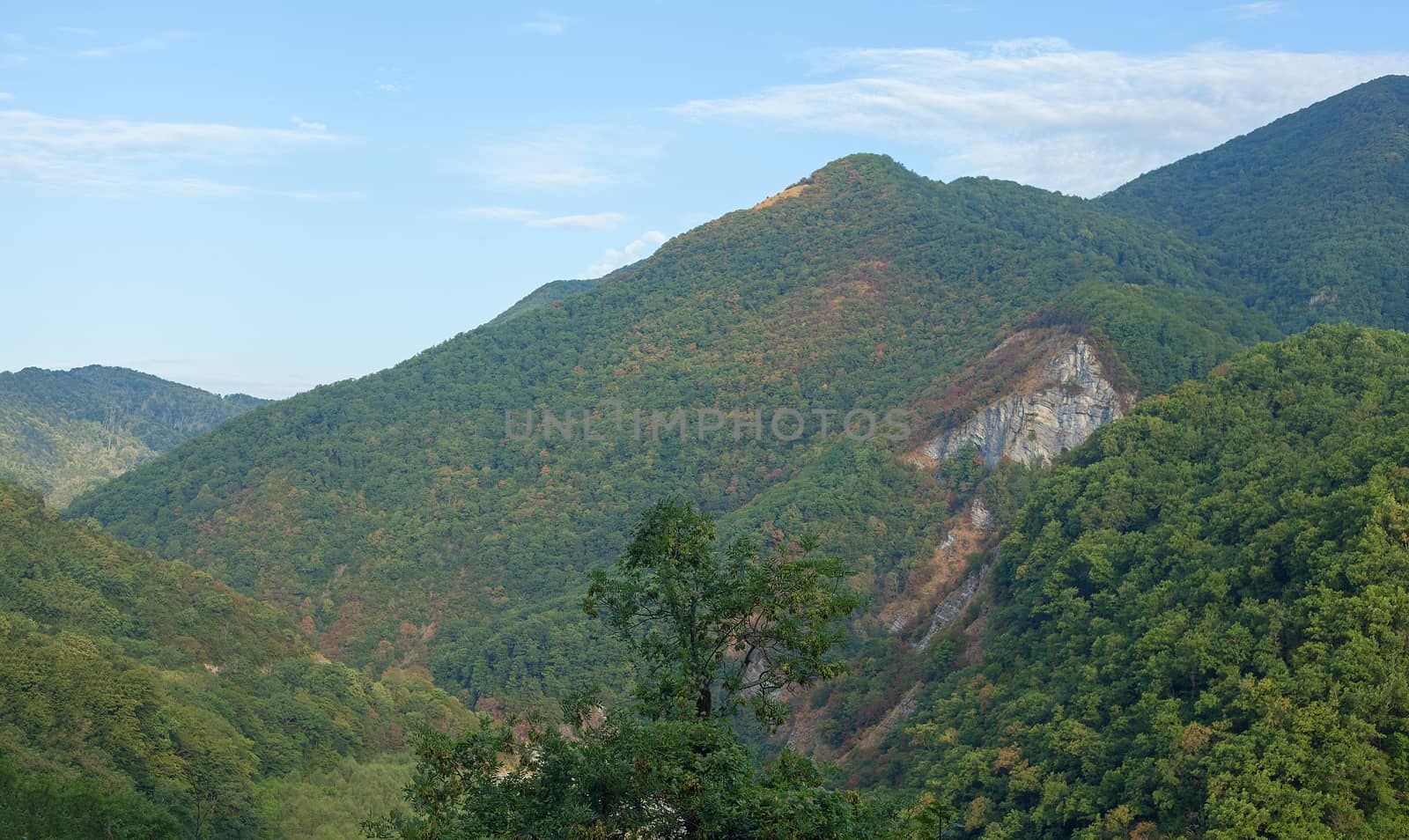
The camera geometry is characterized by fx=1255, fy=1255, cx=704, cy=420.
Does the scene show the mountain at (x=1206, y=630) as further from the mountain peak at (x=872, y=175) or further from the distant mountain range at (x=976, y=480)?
the mountain peak at (x=872, y=175)

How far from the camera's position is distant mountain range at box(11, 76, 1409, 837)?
49.6 meters

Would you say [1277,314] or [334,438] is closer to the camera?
[1277,314]

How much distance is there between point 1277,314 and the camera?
461 ft

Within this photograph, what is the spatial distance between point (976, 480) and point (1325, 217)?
80.5 m

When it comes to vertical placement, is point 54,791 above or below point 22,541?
below

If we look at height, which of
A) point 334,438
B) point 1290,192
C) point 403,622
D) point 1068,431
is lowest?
point 403,622

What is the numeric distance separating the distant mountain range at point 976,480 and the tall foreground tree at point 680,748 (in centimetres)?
2738

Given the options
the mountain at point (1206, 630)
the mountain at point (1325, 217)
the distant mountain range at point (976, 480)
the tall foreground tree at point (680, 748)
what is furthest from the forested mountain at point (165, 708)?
the mountain at point (1325, 217)

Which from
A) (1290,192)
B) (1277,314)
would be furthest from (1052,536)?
(1290,192)

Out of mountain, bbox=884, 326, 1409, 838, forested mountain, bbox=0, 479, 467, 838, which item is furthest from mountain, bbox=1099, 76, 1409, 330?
forested mountain, bbox=0, 479, 467, 838

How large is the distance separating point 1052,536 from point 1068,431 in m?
36.9

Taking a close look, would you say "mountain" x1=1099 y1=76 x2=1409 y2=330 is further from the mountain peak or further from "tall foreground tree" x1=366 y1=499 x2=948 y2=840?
"tall foreground tree" x1=366 y1=499 x2=948 y2=840

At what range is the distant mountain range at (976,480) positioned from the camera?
49.6m

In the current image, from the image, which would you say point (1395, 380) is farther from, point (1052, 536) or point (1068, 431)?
point (1068, 431)
